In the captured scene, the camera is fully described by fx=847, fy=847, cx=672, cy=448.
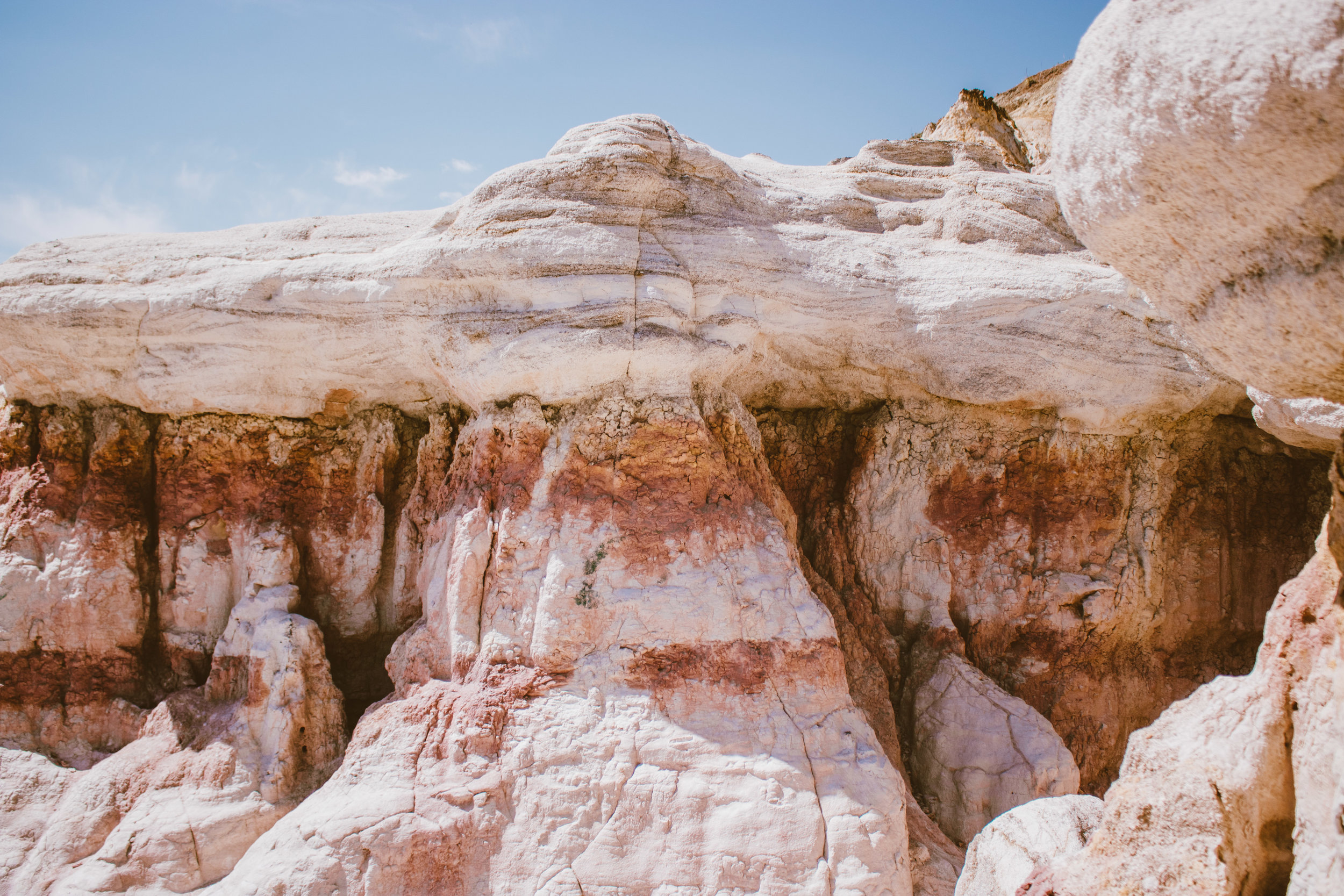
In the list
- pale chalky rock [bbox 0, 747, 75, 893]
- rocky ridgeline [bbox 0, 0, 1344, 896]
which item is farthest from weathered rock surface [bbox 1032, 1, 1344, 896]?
pale chalky rock [bbox 0, 747, 75, 893]

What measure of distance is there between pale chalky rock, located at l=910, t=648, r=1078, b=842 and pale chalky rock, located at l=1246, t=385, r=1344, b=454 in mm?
2217

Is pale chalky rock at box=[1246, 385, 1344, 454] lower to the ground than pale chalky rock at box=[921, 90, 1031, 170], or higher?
lower

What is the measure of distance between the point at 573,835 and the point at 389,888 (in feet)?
3.13

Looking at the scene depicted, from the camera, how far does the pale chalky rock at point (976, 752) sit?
5113 mm

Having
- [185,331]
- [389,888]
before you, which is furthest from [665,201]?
[389,888]

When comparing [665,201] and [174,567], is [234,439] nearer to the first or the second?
[174,567]

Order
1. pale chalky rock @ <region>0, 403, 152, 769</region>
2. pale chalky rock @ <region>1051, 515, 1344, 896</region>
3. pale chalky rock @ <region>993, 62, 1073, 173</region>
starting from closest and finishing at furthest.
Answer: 1. pale chalky rock @ <region>1051, 515, 1344, 896</region>
2. pale chalky rock @ <region>0, 403, 152, 769</region>
3. pale chalky rock @ <region>993, 62, 1073, 173</region>

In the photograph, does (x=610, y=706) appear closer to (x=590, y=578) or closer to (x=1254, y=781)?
(x=590, y=578)

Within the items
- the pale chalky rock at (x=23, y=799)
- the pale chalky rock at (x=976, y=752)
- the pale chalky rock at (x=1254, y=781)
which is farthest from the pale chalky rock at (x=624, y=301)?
the pale chalky rock at (x=1254, y=781)

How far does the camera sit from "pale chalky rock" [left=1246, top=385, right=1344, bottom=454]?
4.16 meters

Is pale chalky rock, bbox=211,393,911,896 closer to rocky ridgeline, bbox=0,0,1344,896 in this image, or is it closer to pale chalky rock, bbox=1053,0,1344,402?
rocky ridgeline, bbox=0,0,1344,896

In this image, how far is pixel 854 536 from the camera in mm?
6234

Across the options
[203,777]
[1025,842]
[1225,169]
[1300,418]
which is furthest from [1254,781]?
[203,777]

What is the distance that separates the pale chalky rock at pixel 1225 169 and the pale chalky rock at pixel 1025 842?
1766mm
